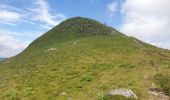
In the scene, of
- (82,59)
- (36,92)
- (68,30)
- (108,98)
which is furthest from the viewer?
(68,30)

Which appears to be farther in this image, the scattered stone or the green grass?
the green grass

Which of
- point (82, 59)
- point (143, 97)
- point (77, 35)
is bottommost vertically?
point (143, 97)

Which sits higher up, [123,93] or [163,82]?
[163,82]

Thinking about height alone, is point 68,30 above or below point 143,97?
above

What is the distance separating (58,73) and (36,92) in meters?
11.6

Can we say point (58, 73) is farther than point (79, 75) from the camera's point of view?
Yes

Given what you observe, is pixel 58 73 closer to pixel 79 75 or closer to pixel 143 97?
pixel 79 75

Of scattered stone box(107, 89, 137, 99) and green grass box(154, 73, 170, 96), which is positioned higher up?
green grass box(154, 73, 170, 96)

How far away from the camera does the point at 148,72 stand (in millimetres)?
38906

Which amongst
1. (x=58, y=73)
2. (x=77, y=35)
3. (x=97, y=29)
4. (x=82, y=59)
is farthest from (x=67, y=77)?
(x=97, y=29)

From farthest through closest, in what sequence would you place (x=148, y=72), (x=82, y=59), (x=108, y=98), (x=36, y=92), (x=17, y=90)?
(x=82, y=59)
(x=148, y=72)
(x=17, y=90)
(x=36, y=92)
(x=108, y=98)

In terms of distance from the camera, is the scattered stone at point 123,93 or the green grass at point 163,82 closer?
the scattered stone at point 123,93

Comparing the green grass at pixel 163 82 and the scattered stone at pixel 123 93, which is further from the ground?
the green grass at pixel 163 82

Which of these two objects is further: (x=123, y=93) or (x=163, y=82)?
→ (x=163, y=82)
